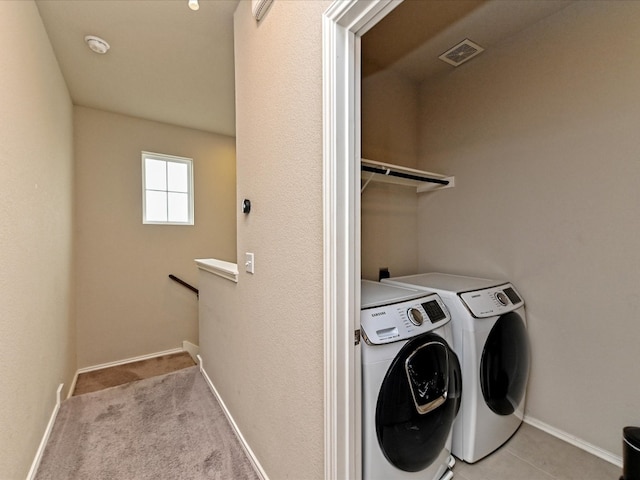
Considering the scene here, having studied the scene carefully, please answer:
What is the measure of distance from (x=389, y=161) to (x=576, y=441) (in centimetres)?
209

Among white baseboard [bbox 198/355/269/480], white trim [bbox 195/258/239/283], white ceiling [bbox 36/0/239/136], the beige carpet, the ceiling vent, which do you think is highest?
white ceiling [bbox 36/0/239/136]

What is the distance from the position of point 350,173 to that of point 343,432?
88cm

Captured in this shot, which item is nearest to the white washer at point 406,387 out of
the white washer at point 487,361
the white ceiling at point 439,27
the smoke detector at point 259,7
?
the white washer at point 487,361

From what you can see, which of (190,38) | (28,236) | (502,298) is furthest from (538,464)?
(190,38)

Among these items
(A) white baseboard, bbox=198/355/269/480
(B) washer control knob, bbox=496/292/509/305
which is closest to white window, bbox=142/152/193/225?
(A) white baseboard, bbox=198/355/269/480

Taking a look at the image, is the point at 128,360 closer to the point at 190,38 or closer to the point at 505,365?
the point at 190,38

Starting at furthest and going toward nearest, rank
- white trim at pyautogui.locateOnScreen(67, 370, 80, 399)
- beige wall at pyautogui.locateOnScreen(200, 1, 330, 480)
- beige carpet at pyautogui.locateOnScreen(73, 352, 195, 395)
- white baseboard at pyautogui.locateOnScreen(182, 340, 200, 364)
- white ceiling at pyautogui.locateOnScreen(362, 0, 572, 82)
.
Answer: white baseboard at pyautogui.locateOnScreen(182, 340, 200, 364)
beige carpet at pyautogui.locateOnScreen(73, 352, 195, 395)
white trim at pyautogui.locateOnScreen(67, 370, 80, 399)
white ceiling at pyautogui.locateOnScreen(362, 0, 572, 82)
beige wall at pyautogui.locateOnScreen(200, 1, 330, 480)

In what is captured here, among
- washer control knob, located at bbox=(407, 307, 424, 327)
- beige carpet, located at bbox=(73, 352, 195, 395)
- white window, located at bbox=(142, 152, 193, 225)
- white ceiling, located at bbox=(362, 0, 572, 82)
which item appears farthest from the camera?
white window, located at bbox=(142, 152, 193, 225)

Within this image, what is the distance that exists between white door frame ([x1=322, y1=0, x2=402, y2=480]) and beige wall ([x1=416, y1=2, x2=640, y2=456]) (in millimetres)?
1459

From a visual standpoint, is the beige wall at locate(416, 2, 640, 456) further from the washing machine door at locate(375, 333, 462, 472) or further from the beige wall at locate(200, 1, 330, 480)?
the beige wall at locate(200, 1, 330, 480)

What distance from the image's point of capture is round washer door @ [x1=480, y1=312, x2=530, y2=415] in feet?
4.95

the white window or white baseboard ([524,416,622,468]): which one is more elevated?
the white window

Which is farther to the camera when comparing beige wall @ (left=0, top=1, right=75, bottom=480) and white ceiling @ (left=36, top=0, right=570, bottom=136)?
white ceiling @ (left=36, top=0, right=570, bottom=136)

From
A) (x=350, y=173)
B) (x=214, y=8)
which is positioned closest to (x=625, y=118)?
(x=350, y=173)
